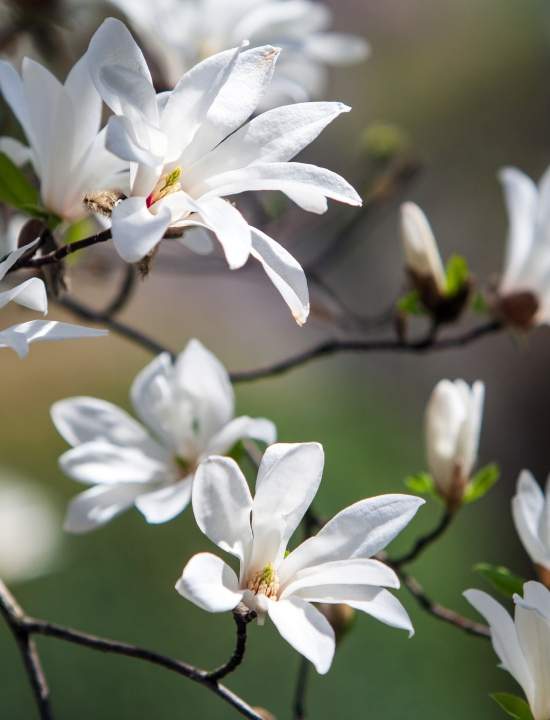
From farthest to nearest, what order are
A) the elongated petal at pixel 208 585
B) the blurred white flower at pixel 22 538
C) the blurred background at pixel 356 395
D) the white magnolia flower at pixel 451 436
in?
the blurred background at pixel 356 395
the blurred white flower at pixel 22 538
the white magnolia flower at pixel 451 436
the elongated petal at pixel 208 585

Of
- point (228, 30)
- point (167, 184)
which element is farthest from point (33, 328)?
point (228, 30)

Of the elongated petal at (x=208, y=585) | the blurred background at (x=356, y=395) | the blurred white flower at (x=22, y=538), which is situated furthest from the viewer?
the blurred background at (x=356, y=395)

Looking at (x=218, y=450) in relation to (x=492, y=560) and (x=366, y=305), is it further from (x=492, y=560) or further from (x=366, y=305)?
(x=366, y=305)

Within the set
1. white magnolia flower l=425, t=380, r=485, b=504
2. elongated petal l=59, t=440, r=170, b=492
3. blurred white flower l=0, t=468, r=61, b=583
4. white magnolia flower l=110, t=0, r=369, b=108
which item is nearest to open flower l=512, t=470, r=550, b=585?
white magnolia flower l=425, t=380, r=485, b=504

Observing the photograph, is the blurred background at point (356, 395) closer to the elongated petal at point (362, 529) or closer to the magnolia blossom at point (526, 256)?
the magnolia blossom at point (526, 256)

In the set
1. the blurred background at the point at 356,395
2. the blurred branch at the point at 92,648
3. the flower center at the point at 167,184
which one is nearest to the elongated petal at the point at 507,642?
the blurred branch at the point at 92,648

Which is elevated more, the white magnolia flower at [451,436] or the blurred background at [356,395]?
the white magnolia flower at [451,436]

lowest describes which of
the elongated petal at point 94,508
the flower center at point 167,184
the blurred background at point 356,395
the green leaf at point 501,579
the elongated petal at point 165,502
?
the blurred background at point 356,395
